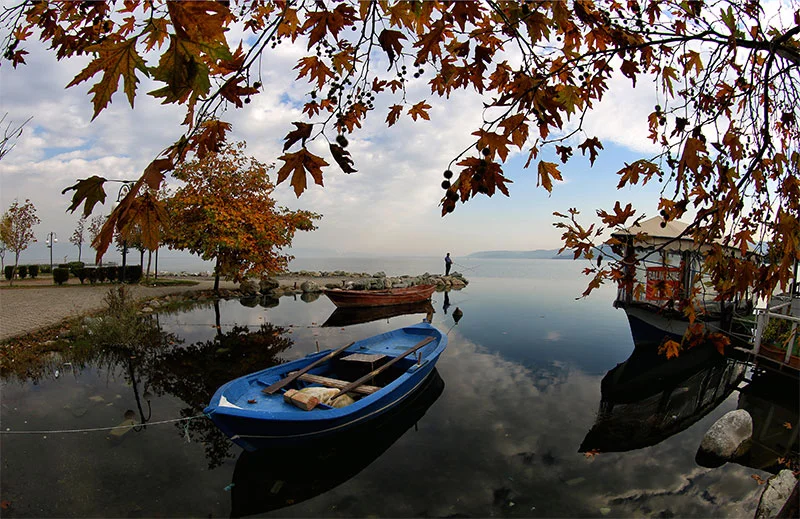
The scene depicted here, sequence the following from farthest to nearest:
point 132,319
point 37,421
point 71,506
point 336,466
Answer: point 132,319
point 37,421
point 336,466
point 71,506

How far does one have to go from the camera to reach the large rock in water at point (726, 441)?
652 cm

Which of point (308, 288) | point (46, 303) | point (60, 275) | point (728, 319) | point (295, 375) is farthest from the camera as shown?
point (308, 288)

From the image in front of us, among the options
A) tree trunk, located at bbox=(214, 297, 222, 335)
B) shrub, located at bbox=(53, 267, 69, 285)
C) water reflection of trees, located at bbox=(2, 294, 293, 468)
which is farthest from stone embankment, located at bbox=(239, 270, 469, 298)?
water reflection of trees, located at bbox=(2, 294, 293, 468)

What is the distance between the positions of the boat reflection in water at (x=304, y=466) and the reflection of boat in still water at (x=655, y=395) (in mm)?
3627

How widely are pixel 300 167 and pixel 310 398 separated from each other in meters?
5.03

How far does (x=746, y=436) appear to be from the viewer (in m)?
6.77

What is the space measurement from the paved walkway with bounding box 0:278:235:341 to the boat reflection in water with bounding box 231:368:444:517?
A: 9.98 meters

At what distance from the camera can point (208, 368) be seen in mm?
9695

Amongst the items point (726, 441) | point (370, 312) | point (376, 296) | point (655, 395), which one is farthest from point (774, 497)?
point (376, 296)

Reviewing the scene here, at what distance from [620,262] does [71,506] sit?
6651 mm

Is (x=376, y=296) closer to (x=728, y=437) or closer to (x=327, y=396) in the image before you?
(x=327, y=396)

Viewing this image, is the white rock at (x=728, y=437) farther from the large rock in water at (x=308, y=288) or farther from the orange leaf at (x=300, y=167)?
the large rock in water at (x=308, y=288)

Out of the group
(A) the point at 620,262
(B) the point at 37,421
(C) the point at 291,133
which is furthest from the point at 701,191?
(B) the point at 37,421

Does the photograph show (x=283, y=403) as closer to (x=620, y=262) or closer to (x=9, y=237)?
(x=620, y=262)
